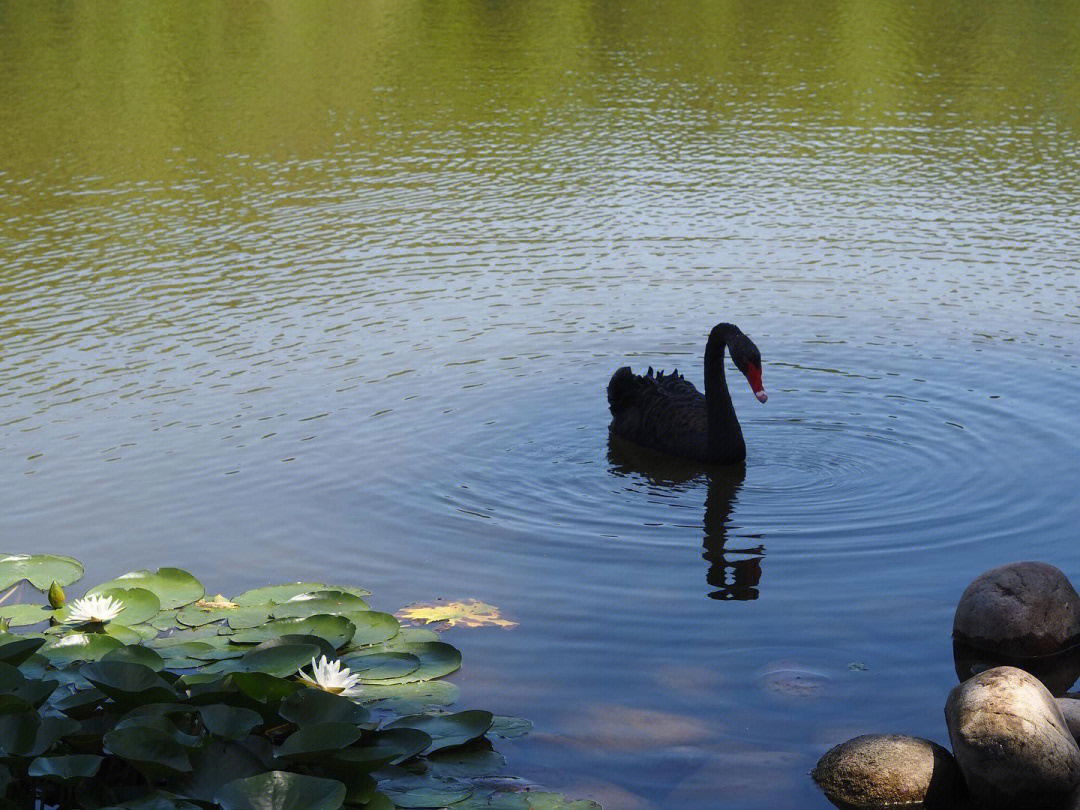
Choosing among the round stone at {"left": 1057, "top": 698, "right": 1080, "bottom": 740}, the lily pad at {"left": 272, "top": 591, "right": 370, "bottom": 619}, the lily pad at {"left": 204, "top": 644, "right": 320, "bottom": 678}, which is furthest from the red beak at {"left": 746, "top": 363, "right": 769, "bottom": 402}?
the lily pad at {"left": 204, "top": 644, "right": 320, "bottom": 678}

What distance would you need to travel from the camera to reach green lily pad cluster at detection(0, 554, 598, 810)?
15.4 ft

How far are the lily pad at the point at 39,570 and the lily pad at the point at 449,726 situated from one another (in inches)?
93.9

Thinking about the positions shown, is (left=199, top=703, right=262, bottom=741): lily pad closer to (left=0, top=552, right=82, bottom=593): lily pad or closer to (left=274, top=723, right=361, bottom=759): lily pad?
(left=274, top=723, right=361, bottom=759): lily pad

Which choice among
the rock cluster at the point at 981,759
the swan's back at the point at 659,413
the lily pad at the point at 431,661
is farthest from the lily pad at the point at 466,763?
the swan's back at the point at 659,413

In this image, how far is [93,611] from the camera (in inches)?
238

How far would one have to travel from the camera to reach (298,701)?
16.7 ft

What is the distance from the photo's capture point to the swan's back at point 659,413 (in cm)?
934

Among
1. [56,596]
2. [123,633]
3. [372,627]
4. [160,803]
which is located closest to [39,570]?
[56,596]

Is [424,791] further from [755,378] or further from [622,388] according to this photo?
[622,388]

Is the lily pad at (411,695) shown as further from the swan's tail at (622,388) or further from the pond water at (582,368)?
the swan's tail at (622,388)

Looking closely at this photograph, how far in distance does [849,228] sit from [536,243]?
3.52 m

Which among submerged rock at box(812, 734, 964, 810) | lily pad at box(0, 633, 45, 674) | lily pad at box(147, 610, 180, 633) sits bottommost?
submerged rock at box(812, 734, 964, 810)

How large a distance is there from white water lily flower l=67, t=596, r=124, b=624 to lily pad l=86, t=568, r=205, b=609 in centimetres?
36

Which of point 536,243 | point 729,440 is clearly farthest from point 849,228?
point 729,440
